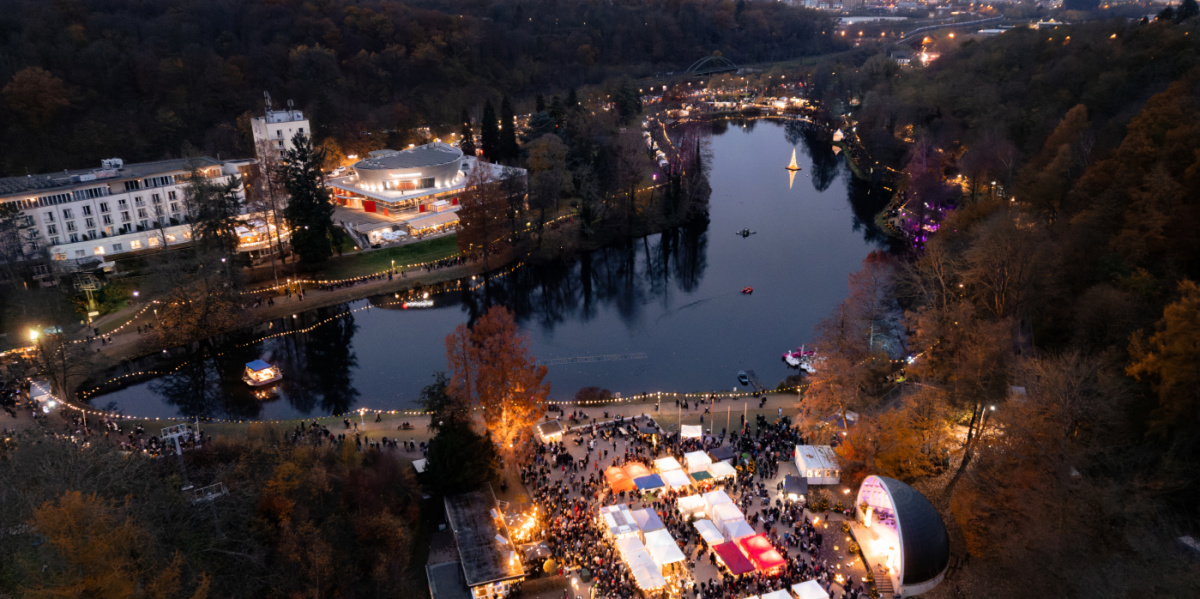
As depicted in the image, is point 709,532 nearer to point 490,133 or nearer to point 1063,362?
point 1063,362

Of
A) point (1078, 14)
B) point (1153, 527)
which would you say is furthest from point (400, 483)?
point (1078, 14)

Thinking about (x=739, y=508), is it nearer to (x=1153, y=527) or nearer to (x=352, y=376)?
(x=1153, y=527)

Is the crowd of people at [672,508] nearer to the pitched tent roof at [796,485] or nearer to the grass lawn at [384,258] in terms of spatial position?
the pitched tent roof at [796,485]

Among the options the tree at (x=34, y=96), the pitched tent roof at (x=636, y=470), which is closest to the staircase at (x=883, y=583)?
the pitched tent roof at (x=636, y=470)

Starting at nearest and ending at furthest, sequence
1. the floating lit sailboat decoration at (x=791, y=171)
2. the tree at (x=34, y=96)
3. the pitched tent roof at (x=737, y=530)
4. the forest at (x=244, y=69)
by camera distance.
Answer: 1. the pitched tent roof at (x=737, y=530)
2. the tree at (x=34, y=96)
3. the forest at (x=244, y=69)
4. the floating lit sailboat decoration at (x=791, y=171)

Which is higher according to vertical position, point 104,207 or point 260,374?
point 104,207

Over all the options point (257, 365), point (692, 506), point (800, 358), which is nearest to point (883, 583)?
point (692, 506)
